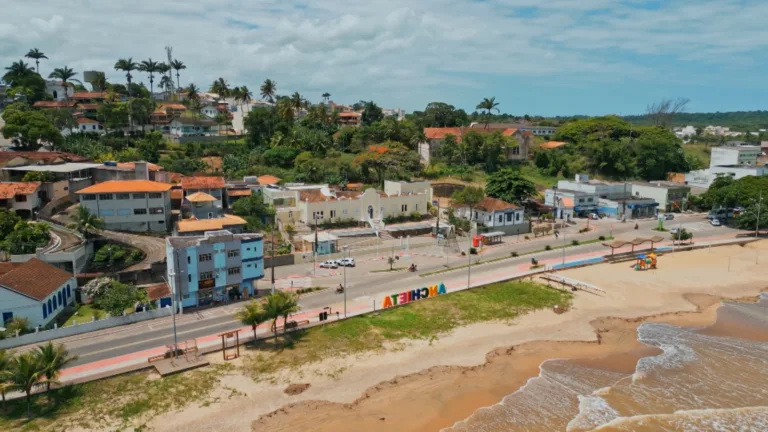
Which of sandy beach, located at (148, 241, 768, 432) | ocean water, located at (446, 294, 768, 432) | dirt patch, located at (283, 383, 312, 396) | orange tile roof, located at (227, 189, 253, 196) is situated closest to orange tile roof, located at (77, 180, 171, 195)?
orange tile roof, located at (227, 189, 253, 196)

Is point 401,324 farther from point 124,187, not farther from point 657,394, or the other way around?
point 124,187

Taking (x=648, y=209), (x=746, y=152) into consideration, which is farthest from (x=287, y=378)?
(x=746, y=152)

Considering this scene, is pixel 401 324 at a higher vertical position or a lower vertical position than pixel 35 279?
lower

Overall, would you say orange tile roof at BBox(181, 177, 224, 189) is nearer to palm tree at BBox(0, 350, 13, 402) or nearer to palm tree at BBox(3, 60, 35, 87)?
palm tree at BBox(0, 350, 13, 402)

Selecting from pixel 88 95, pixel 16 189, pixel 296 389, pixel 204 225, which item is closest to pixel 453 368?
pixel 296 389

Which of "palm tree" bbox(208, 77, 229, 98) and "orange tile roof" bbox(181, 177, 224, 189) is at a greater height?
"palm tree" bbox(208, 77, 229, 98)

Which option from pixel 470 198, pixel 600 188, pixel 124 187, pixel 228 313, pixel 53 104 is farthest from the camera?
pixel 53 104
